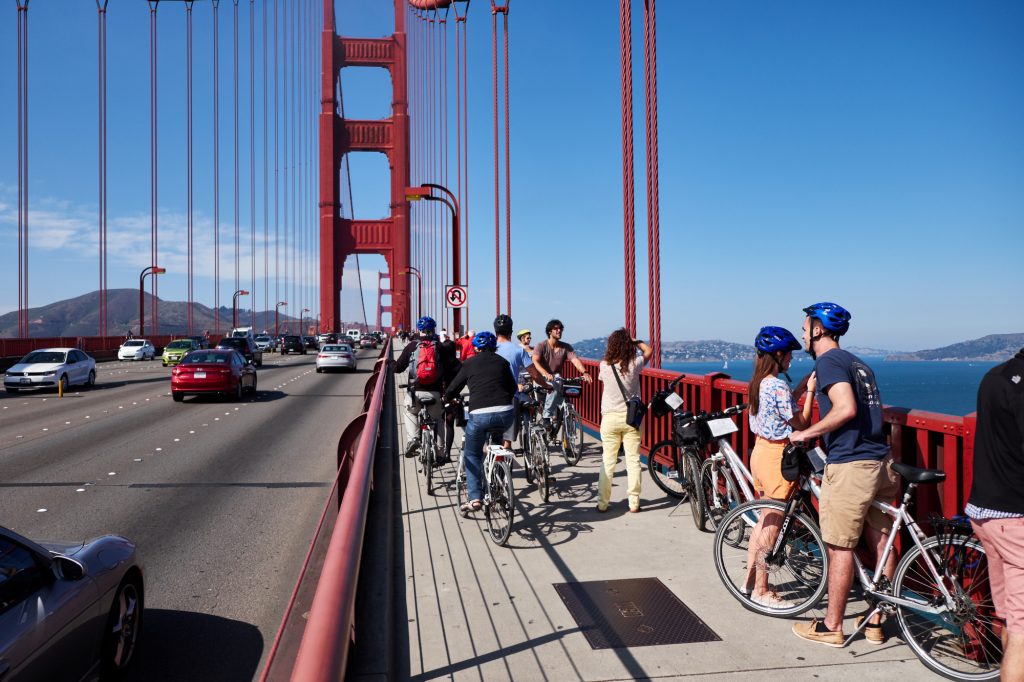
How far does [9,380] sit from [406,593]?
905 inches

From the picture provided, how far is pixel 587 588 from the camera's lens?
495cm

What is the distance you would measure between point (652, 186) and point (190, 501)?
792 centimetres

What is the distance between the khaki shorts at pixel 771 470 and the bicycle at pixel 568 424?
4.60 metres

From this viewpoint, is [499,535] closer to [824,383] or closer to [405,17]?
[824,383]

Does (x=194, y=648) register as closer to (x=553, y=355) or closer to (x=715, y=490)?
(x=715, y=490)

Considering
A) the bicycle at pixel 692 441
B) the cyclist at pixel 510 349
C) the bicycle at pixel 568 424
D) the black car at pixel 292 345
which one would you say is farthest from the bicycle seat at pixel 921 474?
the black car at pixel 292 345

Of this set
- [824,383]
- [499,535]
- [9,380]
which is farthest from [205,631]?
[9,380]

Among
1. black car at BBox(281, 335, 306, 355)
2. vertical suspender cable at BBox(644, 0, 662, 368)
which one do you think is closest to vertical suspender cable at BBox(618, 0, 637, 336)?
vertical suspender cable at BBox(644, 0, 662, 368)

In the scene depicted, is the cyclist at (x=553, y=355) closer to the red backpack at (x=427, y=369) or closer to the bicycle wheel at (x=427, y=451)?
the red backpack at (x=427, y=369)

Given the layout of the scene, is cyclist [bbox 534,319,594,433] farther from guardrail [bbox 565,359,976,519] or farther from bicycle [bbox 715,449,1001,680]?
bicycle [bbox 715,449,1001,680]

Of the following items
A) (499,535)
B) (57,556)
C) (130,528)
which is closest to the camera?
(57,556)

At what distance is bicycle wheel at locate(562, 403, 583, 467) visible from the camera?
31.3 feet

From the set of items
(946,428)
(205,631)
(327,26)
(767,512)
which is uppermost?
(327,26)

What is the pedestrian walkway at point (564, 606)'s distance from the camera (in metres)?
3.77
